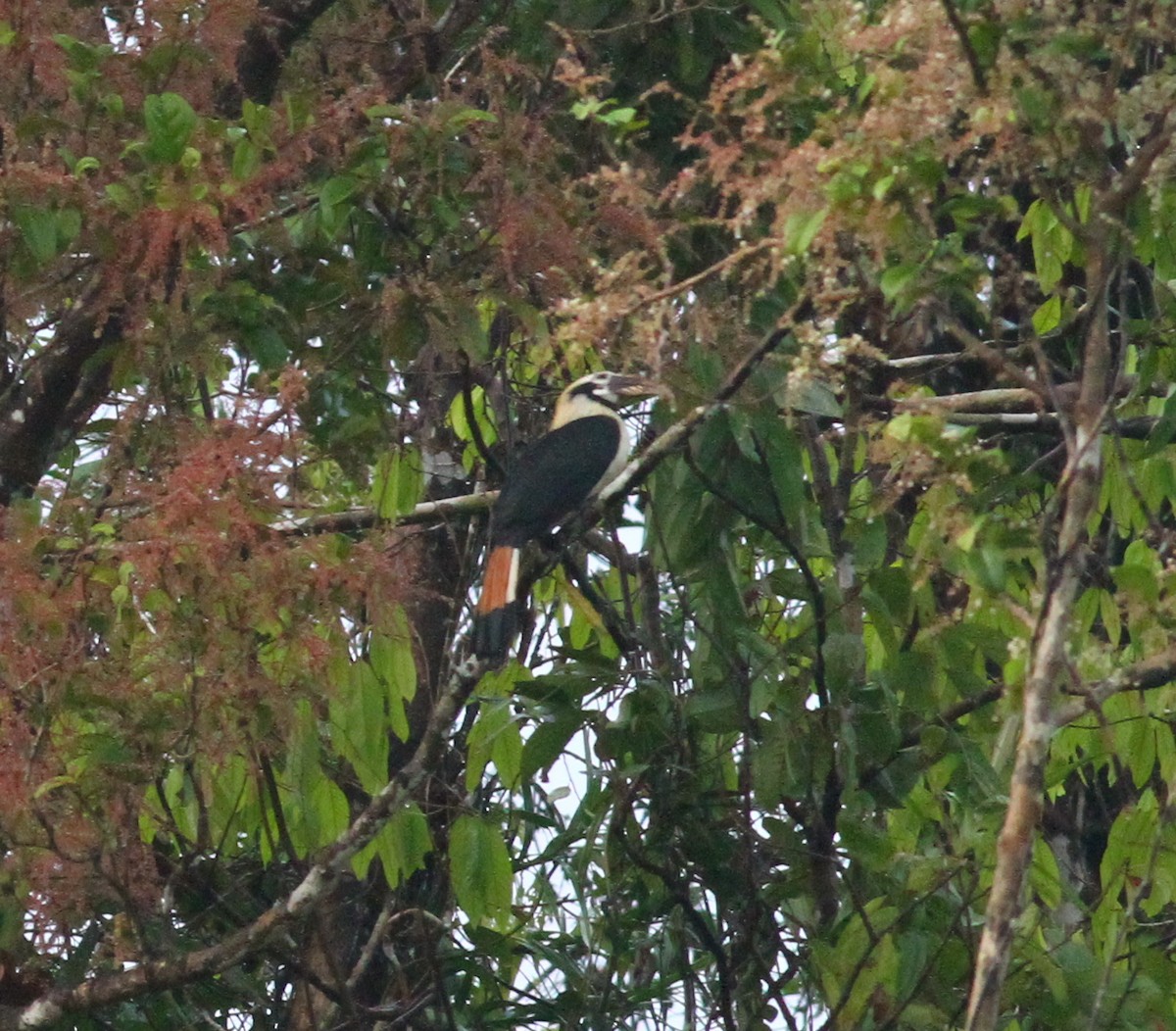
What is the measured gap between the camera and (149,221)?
3.67m

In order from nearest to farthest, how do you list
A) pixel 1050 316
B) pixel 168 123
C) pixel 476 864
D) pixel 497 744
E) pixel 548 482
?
pixel 168 123 → pixel 476 864 → pixel 497 744 → pixel 1050 316 → pixel 548 482

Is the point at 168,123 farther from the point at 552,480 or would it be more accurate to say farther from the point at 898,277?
the point at 552,480

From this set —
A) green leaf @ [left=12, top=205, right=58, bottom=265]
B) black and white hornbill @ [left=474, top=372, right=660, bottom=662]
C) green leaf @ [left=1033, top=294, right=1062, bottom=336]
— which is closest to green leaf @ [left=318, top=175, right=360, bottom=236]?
green leaf @ [left=12, top=205, right=58, bottom=265]

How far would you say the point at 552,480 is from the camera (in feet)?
16.8

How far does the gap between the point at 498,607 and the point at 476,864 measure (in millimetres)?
745

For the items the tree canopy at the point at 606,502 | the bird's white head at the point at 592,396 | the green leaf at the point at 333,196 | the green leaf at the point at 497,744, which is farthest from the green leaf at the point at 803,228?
the bird's white head at the point at 592,396

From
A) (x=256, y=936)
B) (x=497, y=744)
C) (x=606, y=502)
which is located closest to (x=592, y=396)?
(x=606, y=502)

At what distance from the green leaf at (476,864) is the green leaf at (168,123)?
161 cm

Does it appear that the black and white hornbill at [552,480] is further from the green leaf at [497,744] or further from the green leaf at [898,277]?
the green leaf at [898,277]

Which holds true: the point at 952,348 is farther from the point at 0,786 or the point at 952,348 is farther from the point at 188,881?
the point at 0,786

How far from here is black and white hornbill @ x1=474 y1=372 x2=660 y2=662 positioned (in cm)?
477

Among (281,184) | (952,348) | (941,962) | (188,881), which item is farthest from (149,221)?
(952,348)

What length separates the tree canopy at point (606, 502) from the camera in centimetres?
274

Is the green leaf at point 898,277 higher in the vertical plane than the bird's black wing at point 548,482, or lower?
lower
